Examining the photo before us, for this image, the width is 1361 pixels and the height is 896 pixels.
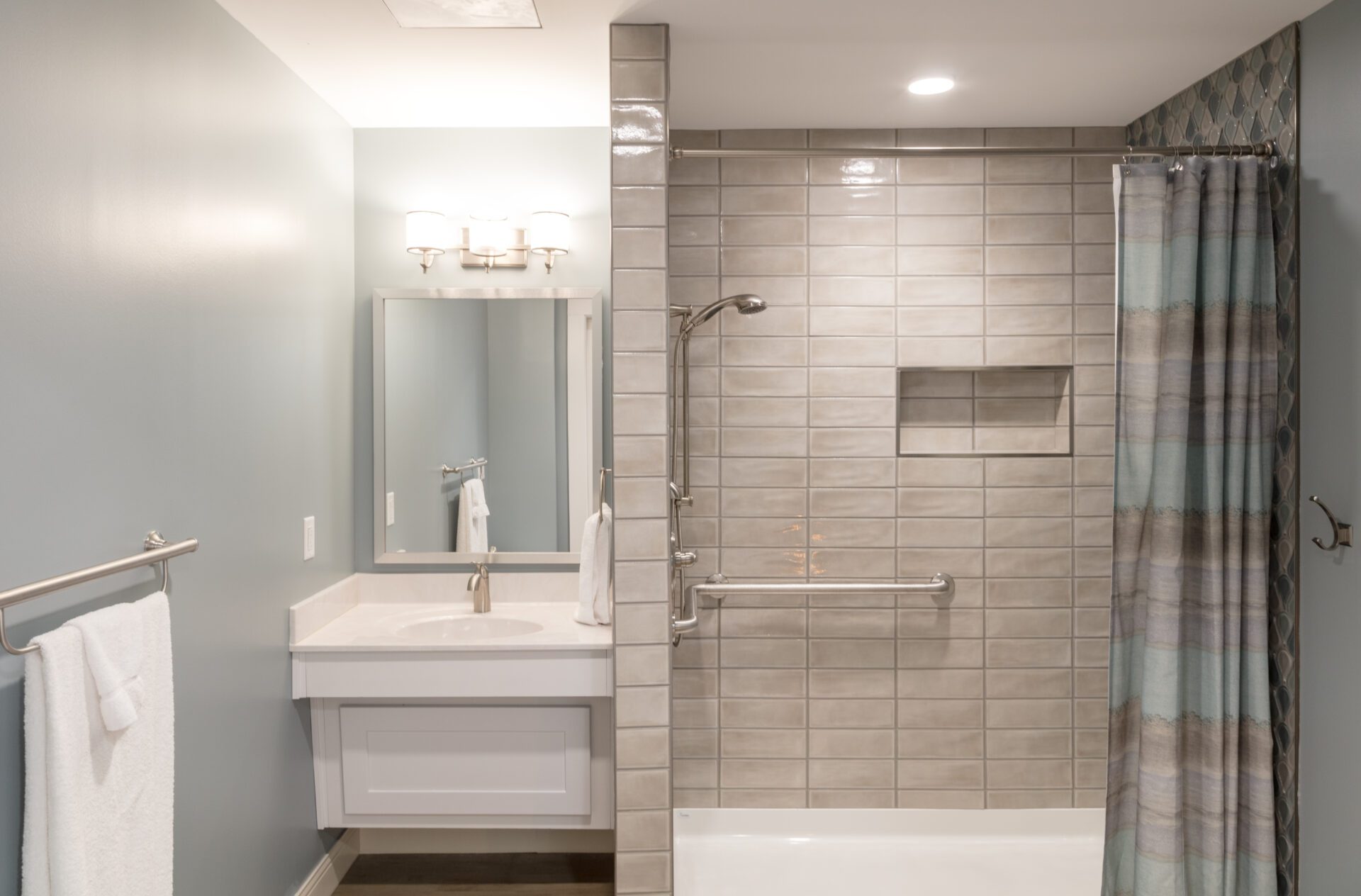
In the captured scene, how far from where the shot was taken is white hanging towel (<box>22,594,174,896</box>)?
137 cm

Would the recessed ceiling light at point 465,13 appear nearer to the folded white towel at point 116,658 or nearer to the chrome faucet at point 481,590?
the folded white towel at point 116,658

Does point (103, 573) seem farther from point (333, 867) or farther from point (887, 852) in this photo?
point (887, 852)

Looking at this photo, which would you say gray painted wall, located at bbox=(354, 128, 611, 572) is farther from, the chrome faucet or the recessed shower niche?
the recessed shower niche

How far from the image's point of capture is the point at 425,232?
2779 mm

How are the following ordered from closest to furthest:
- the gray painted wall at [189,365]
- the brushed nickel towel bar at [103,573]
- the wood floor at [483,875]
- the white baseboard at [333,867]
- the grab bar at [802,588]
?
the brushed nickel towel bar at [103,573]
the gray painted wall at [189,365]
the white baseboard at [333,867]
the wood floor at [483,875]
the grab bar at [802,588]

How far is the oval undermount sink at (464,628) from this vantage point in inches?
107

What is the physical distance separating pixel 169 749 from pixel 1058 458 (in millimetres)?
2563

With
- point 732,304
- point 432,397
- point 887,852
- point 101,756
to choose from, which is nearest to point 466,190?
point 432,397

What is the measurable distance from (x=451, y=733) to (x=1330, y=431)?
232 centimetres

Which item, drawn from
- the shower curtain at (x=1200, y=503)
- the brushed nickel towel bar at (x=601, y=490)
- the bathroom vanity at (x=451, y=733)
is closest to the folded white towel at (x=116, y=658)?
the bathroom vanity at (x=451, y=733)

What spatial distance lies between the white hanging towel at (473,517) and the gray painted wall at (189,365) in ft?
1.20

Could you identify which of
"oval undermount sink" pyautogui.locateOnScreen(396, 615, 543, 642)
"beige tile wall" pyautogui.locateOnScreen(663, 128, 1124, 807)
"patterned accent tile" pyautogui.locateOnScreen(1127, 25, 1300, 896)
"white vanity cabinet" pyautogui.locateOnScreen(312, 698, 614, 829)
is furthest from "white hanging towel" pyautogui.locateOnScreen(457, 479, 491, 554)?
"patterned accent tile" pyautogui.locateOnScreen(1127, 25, 1300, 896)

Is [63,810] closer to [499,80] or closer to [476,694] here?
[476,694]

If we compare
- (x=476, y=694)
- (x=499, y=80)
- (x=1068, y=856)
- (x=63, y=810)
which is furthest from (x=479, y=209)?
(x=1068, y=856)
